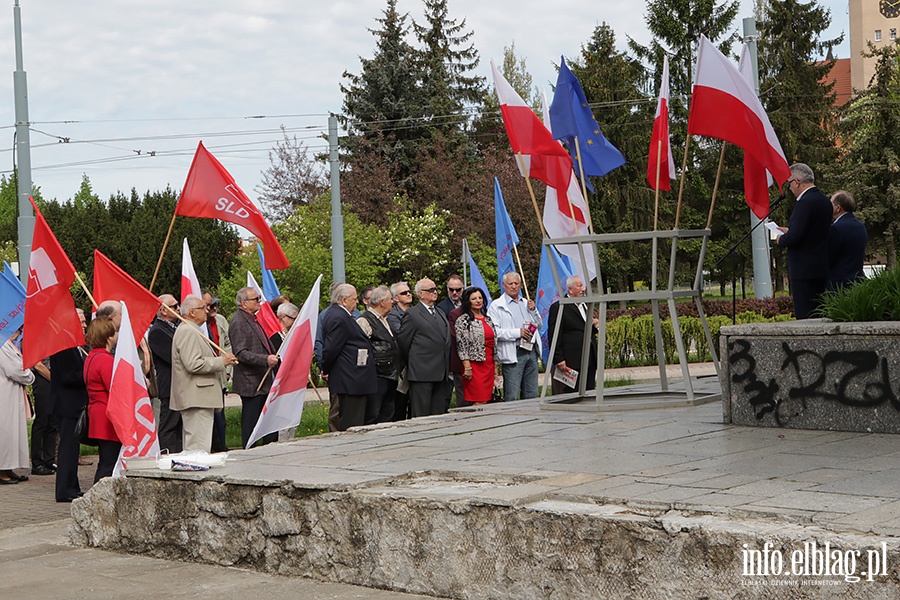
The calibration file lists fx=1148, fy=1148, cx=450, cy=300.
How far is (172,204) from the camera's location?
162 ft

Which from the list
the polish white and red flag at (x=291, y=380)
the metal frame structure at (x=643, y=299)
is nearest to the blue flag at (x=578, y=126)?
the metal frame structure at (x=643, y=299)

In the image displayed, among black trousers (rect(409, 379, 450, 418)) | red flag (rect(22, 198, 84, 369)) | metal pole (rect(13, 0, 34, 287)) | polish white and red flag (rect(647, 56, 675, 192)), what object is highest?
metal pole (rect(13, 0, 34, 287))

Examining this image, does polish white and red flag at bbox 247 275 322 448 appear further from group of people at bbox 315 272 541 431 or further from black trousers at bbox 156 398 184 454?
black trousers at bbox 156 398 184 454

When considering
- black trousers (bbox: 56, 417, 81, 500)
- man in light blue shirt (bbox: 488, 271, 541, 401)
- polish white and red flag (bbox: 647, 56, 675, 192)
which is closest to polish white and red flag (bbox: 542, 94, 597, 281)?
polish white and red flag (bbox: 647, 56, 675, 192)

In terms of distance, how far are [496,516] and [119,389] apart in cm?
463

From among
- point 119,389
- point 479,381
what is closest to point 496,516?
point 119,389

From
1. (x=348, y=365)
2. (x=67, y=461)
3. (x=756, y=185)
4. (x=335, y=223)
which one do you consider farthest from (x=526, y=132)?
(x=335, y=223)

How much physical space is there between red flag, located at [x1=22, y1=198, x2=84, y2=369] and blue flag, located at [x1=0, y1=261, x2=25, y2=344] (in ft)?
→ 6.03

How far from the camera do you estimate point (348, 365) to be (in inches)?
445

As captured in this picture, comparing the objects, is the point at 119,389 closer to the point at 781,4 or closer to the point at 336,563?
the point at 336,563

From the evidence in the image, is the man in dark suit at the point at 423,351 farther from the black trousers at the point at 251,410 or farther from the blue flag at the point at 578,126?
the blue flag at the point at 578,126

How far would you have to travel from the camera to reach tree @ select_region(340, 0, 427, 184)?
2014 inches

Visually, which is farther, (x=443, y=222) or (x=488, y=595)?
(x=443, y=222)

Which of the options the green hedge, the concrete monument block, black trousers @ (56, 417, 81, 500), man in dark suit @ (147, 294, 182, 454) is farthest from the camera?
the green hedge
